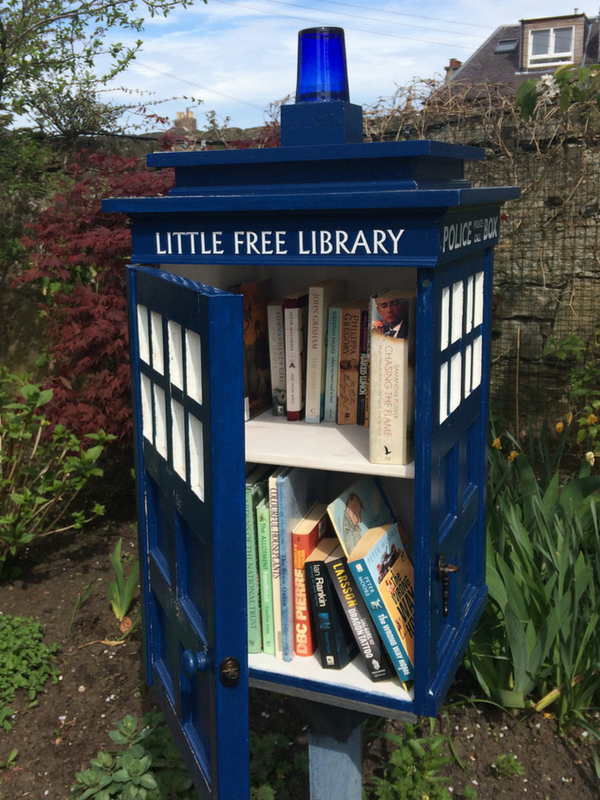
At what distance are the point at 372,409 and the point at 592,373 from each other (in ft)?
10.0

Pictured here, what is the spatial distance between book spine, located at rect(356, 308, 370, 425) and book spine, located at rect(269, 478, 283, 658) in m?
0.37

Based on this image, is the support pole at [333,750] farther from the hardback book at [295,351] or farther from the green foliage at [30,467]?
Result: the green foliage at [30,467]

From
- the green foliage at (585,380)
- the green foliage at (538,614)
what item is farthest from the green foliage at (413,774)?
the green foliage at (585,380)

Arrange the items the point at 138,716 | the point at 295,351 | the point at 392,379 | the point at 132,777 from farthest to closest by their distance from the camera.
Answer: the point at 138,716, the point at 132,777, the point at 295,351, the point at 392,379

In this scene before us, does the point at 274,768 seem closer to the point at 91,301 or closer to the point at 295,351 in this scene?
the point at 295,351

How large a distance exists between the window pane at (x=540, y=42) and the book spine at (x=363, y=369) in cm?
2542

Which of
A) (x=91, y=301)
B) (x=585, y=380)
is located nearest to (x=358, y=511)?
(x=91, y=301)

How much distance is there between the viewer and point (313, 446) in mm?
1843

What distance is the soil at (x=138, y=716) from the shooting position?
256 centimetres

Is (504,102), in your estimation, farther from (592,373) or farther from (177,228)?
(177,228)

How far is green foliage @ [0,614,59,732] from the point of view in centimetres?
300

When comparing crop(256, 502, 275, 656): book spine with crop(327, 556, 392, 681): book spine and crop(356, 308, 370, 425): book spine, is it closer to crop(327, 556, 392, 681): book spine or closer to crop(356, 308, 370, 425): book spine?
crop(327, 556, 392, 681): book spine

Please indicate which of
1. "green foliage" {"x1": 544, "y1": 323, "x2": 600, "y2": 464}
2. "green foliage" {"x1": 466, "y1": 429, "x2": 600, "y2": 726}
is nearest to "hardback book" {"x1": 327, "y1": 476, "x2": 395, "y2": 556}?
"green foliage" {"x1": 466, "y1": 429, "x2": 600, "y2": 726}

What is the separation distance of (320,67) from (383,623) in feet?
4.14
